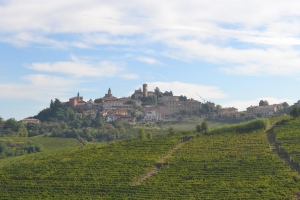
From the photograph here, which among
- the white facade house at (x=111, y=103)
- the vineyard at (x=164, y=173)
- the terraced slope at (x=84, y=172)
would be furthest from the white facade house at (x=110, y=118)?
the vineyard at (x=164, y=173)

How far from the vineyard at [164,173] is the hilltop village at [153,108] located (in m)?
67.2

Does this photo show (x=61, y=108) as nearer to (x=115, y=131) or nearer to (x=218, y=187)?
(x=115, y=131)

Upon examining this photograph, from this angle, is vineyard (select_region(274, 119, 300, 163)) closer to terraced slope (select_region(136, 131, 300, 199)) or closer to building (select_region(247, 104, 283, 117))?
terraced slope (select_region(136, 131, 300, 199))

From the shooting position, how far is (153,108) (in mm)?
132250

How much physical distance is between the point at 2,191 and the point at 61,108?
87722mm

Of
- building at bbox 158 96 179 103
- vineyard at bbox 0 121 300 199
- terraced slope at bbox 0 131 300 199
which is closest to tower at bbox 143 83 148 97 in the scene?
building at bbox 158 96 179 103

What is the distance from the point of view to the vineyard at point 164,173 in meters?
37.3

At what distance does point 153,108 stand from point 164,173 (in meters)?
90.7

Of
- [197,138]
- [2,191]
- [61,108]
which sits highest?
[61,108]

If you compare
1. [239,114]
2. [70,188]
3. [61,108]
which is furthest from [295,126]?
[61,108]

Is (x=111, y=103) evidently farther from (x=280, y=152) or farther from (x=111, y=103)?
(x=280, y=152)

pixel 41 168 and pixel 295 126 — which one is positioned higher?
pixel 295 126

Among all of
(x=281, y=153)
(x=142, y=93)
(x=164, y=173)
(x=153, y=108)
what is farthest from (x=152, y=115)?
(x=164, y=173)

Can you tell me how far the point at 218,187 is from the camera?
3756cm
